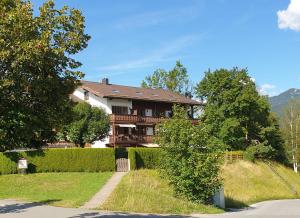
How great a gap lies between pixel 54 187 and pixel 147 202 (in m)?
9.57

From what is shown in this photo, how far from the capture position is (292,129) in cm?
8375

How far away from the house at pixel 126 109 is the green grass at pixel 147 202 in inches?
985

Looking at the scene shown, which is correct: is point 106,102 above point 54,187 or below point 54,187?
above

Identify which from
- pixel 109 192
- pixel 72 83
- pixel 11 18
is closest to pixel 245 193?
pixel 109 192

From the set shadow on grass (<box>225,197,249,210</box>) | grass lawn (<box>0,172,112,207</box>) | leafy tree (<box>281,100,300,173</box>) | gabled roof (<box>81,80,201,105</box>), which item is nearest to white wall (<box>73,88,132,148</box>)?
gabled roof (<box>81,80,201,105</box>)

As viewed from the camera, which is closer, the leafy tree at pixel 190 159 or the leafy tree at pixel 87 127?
the leafy tree at pixel 190 159

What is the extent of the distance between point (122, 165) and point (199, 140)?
42.7 feet

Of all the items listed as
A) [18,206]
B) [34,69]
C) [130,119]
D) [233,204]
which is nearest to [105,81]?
[130,119]

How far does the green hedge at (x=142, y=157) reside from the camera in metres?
40.9

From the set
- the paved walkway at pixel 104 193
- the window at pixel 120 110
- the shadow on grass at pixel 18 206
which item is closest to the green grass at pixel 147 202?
the paved walkway at pixel 104 193

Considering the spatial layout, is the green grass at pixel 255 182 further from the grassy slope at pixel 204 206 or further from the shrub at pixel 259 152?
the shrub at pixel 259 152

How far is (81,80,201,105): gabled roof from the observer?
57.9 metres

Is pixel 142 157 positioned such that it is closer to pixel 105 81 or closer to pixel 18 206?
pixel 18 206

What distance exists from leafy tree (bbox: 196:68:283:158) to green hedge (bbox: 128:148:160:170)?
66.7 feet
